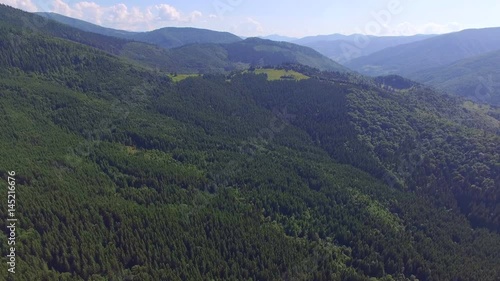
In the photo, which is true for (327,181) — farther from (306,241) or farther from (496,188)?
(496,188)

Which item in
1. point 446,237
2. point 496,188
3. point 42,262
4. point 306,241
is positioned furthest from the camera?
point 496,188

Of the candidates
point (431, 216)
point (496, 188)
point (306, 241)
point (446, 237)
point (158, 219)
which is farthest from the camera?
point (496, 188)

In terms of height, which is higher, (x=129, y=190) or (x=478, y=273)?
(x=129, y=190)

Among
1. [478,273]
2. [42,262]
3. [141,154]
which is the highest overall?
[141,154]

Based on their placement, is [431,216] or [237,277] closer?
[237,277]

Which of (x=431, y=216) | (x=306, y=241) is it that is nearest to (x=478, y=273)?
(x=431, y=216)

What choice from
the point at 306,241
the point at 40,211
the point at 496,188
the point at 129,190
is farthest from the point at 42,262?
the point at 496,188

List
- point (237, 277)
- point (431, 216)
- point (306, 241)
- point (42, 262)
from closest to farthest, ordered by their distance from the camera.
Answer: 1. point (42, 262)
2. point (237, 277)
3. point (306, 241)
4. point (431, 216)

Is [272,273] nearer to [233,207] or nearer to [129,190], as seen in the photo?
[233,207]

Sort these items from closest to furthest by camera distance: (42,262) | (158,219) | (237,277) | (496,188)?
(42,262) < (237,277) < (158,219) < (496,188)
